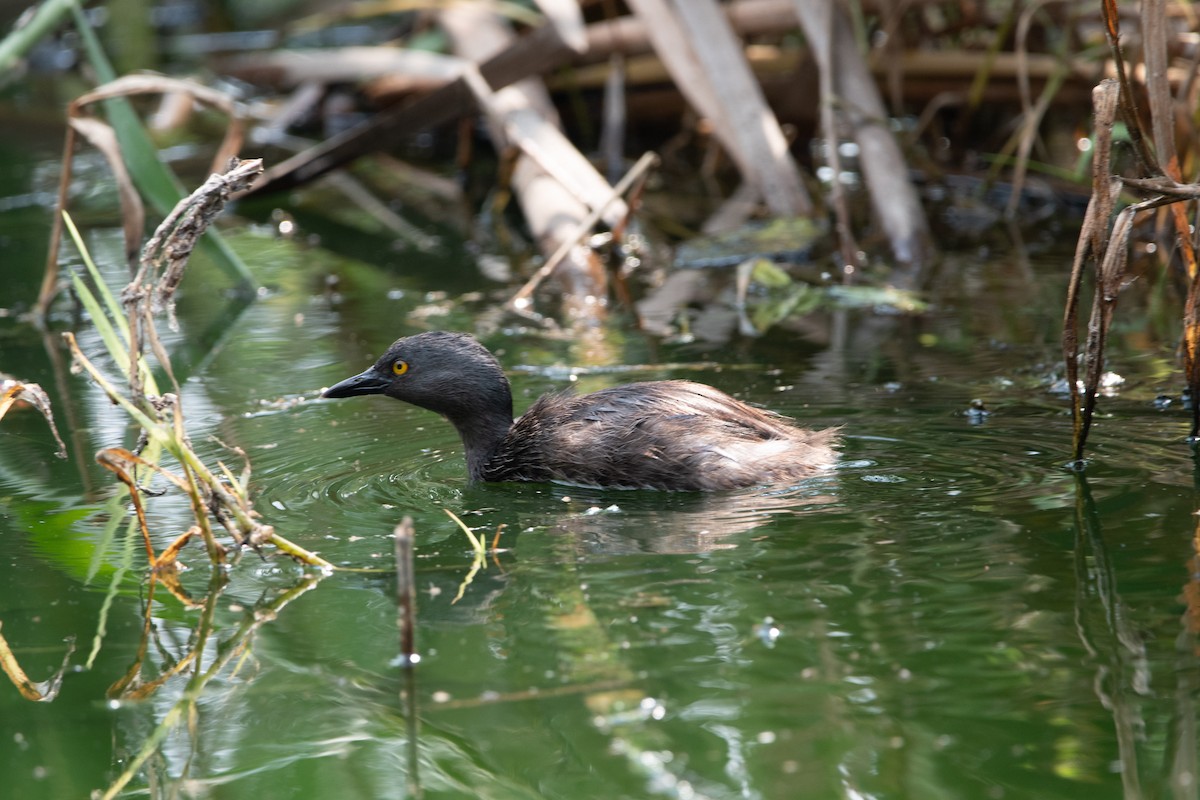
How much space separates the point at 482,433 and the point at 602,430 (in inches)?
22.5

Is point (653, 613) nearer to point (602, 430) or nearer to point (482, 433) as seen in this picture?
point (602, 430)

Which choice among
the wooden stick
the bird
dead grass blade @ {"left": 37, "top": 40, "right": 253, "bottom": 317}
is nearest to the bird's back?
the bird

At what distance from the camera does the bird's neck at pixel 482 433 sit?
5.76 meters

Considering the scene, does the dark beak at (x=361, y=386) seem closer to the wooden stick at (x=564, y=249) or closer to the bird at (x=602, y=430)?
the bird at (x=602, y=430)

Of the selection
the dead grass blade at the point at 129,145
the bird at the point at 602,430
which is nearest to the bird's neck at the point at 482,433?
the bird at the point at 602,430

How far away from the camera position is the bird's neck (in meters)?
5.76

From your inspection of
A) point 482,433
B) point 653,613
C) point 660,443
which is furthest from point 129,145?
point 653,613

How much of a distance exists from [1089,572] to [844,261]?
4.30 metres

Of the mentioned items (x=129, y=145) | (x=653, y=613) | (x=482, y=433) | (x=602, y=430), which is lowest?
(x=482, y=433)

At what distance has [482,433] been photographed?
19.1 feet

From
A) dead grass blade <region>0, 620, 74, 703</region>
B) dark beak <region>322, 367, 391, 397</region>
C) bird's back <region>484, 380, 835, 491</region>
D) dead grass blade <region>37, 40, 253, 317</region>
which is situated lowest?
bird's back <region>484, 380, 835, 491</region>

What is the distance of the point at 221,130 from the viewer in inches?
545

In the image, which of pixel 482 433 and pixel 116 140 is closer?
pixel 482 433

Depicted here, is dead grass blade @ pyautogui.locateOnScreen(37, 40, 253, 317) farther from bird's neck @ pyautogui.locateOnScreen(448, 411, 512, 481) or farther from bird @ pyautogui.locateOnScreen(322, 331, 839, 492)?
bird's neck @ pyautogui.locateOnScreen(448, 411, 512, 481)
